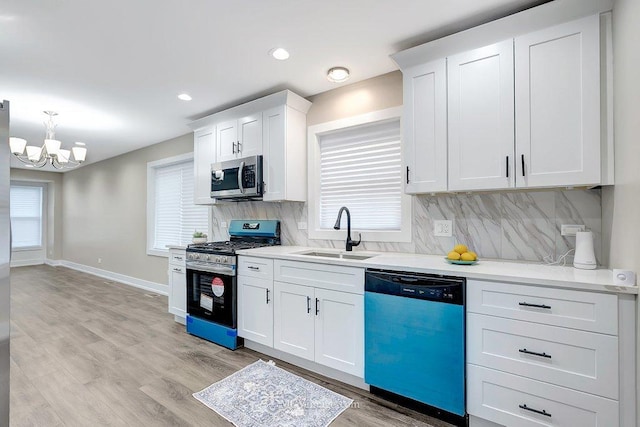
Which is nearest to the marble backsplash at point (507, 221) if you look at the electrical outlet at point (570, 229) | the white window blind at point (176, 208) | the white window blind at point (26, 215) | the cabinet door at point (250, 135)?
the electrical outlet at point (570, 229)

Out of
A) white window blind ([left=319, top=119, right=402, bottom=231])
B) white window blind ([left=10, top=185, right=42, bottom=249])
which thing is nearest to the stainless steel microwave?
white window blind ([left=319, top=119, right=402, bottom=231])

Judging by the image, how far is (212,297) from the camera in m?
3.04

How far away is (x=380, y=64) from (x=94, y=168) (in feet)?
23.2

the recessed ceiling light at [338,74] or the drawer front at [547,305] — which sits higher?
the recessed ceiling light at [338,74]

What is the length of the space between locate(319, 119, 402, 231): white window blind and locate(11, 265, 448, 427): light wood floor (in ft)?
Result: 4.92

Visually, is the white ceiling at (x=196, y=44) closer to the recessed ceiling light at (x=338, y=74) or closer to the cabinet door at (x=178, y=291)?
the recessed ceiling light at (x=338, y=74)

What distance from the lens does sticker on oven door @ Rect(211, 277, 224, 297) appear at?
295 centimetres

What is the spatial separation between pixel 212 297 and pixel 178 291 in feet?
2.58

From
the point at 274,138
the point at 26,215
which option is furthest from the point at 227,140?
the point at 26,215

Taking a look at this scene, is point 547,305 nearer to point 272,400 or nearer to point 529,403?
point 529,403

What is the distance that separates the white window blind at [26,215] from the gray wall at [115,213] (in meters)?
0.91

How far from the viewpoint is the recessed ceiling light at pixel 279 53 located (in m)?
2.36

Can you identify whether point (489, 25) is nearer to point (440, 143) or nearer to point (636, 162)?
point (440, 143)

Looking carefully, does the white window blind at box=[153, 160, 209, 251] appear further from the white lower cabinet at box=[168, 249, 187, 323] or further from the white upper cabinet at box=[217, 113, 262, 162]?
the white upper cabinet at box=[217, 113, 262, 162]
